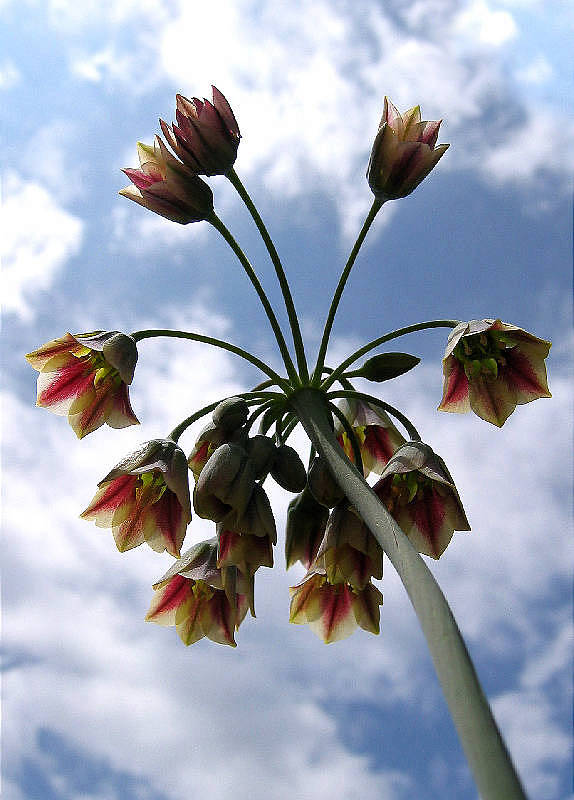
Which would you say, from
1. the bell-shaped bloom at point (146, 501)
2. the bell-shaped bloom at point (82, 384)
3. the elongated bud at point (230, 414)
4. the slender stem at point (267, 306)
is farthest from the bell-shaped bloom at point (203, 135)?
the bell-shaped bloom at point (146, 501)

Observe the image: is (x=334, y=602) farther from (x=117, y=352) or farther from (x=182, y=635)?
(x=117, y=352)

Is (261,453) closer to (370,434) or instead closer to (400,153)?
(370,434)

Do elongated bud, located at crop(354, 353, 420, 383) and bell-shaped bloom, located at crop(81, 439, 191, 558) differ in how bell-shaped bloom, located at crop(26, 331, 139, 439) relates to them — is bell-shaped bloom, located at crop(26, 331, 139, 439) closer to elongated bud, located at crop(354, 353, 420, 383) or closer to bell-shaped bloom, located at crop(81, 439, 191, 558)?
bell-shaped bloom, located at crop(81, 439, 191, 558)

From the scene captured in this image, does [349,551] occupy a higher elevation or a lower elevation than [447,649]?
higher

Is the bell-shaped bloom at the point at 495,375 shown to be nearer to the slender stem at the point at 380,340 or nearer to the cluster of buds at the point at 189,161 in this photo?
the slender stem at the point at 380,340

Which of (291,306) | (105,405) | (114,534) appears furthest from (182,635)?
(291,306)

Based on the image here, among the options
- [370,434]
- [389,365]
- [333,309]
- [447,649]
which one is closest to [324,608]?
[370,434]
